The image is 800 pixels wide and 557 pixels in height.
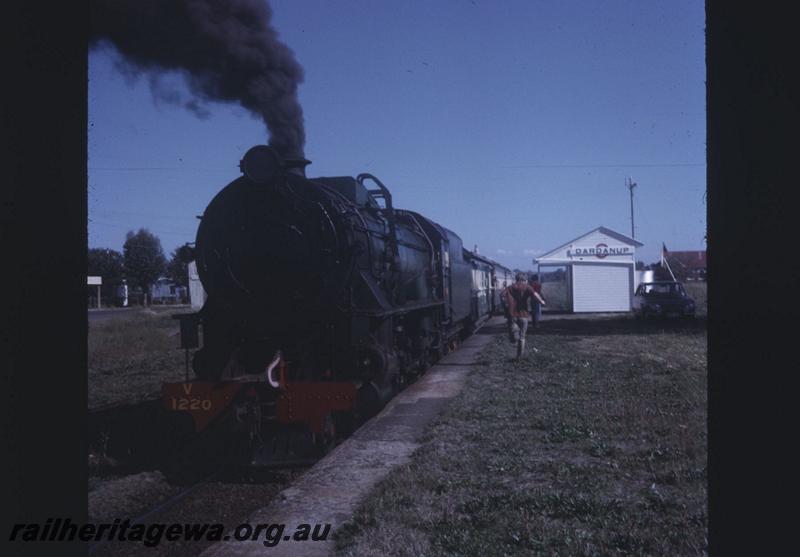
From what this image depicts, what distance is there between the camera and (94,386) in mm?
13930

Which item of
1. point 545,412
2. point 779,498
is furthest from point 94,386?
point 779,498

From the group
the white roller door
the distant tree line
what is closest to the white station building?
the white roller door

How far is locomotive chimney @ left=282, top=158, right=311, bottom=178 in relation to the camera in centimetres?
821

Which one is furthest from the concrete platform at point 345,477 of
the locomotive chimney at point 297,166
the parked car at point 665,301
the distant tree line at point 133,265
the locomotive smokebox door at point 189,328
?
the distant tree line at point 133,265

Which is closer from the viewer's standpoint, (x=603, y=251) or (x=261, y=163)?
(x=261, y=163)

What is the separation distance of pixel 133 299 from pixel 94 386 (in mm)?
48083

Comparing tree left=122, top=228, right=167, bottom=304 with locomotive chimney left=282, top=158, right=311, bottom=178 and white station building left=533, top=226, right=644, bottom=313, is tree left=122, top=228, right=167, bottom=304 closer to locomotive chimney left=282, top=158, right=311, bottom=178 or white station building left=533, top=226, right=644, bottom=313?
white station building left=533, top=226, right=644, bottom=313

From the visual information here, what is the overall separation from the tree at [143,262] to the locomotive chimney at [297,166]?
51017mm

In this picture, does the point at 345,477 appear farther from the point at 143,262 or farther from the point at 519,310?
the point at 143,262

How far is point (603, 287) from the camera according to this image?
34.9 meters

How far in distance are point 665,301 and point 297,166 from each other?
1993cm

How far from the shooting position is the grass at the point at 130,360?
42.4ft

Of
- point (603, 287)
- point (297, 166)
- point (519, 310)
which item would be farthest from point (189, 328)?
point (603, 287)

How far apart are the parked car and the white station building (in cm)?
869
